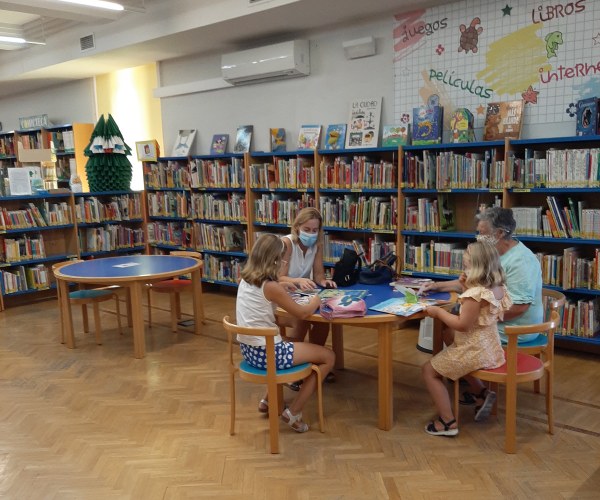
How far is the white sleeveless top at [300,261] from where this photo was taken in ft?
12.8

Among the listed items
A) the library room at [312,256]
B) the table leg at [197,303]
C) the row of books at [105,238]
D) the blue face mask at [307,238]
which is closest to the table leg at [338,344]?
the library room at [312,256]

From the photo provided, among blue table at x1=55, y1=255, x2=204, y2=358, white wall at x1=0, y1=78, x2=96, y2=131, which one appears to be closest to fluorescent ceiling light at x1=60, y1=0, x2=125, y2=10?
blue table at x1=55, y1=255, x2=204, y2=358

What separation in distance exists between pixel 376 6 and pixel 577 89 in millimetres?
1933

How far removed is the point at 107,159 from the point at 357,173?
3.73 meters

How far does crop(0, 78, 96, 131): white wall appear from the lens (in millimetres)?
8969

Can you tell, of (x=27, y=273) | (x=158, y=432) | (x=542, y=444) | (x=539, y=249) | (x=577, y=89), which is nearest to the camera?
(x=542, y=444)

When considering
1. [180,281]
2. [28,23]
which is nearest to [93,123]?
[28,23]

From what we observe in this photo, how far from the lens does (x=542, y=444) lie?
2.96 meters

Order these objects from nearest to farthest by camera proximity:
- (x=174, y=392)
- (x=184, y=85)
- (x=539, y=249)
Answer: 1. (x=174, y=392)
2. (x=539, y=249)
3. (x=184, y=85)

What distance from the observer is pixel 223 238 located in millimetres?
6766

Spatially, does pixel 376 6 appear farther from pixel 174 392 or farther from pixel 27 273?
pixel 27 273

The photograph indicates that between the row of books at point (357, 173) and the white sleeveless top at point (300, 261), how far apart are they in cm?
160

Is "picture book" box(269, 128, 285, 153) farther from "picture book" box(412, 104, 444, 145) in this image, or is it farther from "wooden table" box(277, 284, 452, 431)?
"wooden table" box(277, 284, 452, 431)

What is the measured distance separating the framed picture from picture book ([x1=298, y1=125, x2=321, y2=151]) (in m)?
2.35
